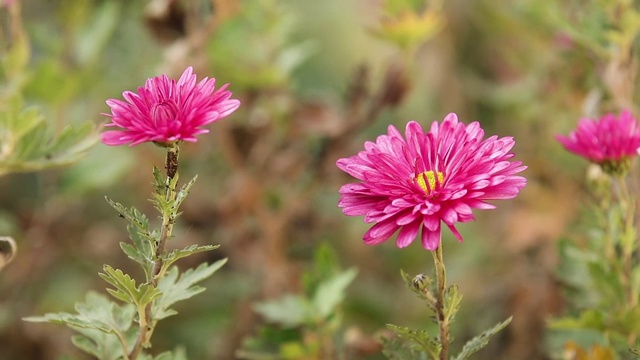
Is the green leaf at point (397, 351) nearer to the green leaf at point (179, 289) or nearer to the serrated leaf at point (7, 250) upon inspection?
the green leaf at point (179, 289)

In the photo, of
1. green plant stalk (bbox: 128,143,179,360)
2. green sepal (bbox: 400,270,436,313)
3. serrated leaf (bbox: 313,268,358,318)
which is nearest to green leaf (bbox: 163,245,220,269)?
green plant stalk (bbox: 128,143,179,360)

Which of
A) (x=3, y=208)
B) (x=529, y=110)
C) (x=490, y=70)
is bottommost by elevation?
(x=3, y=208)

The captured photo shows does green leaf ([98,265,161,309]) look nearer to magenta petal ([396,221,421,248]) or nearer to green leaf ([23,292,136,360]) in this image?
green leaf ([23,292,136,360])

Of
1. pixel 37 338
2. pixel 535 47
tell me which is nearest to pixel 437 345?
pixel 37 338

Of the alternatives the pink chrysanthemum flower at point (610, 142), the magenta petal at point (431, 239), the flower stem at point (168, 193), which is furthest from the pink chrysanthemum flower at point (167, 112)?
the pink chrysanthemum flower at point (610, 142)

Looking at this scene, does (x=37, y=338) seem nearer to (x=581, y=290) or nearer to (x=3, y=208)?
(x=3, y=208)

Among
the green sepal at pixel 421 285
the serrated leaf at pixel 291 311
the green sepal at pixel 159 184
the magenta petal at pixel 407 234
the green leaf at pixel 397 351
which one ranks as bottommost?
the green leaf at pixel 397 351

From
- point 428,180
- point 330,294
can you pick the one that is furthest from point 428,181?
point 330,294
